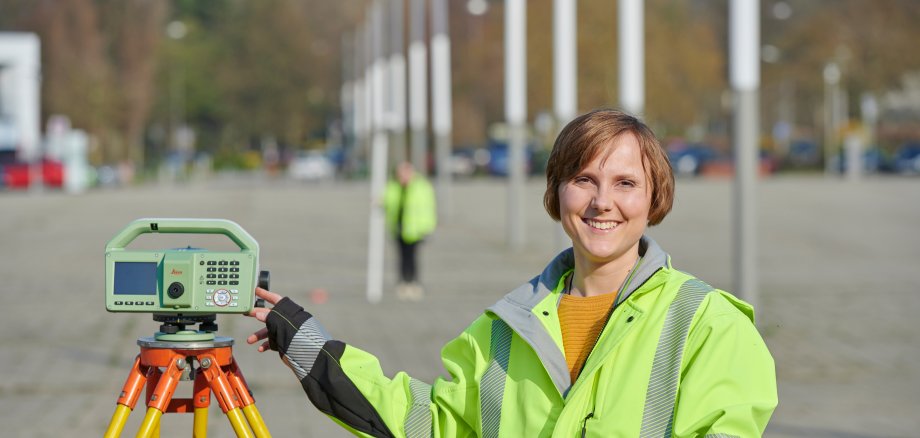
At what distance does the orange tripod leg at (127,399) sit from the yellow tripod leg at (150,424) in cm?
5

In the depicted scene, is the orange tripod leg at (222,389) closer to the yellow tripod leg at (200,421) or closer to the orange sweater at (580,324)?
the yellow tripod leg at (200,421)

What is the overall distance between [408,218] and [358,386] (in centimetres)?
1474

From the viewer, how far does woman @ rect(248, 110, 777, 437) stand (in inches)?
115

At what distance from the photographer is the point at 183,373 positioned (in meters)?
3.48

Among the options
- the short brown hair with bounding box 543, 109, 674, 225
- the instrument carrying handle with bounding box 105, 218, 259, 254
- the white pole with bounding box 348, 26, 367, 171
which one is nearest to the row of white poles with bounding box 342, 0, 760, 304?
the short brown hair with bounding box 543, 109, 674, 225

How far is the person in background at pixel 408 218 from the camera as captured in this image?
699 inches

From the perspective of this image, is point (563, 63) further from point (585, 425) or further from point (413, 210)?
point (585, 425)

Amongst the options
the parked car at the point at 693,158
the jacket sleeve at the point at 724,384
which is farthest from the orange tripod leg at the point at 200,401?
the parked car at the point at 693,158

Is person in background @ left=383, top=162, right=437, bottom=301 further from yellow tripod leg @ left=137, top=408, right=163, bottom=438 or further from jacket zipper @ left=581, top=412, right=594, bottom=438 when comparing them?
jacket zipper @ left=581, top=412, right=594, bottom=438

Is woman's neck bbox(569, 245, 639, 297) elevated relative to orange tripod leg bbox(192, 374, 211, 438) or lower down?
elevated

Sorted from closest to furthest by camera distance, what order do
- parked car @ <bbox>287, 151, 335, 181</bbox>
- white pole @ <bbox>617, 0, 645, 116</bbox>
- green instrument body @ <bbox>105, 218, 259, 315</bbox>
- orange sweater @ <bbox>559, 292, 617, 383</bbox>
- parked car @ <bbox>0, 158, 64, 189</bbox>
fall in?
orange sweater @ <bbox>559, 292, 617, 383</bbox>, green instrument body @ <bbox>105, 218, 259, 315</bbox>, white pole @ <bbox>617, 0, 645, 116</bbox>, parked car @ <bbox>0, 158, 64, 189</bbox>, parked car @ <bbox>287, 151, 335, 181</bbox>

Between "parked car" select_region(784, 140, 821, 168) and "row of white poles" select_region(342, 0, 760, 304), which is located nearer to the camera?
"row of white poles" select_region(342, 0, 760, 304)

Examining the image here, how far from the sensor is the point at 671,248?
24906mm

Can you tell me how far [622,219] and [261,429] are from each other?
3.18ft
